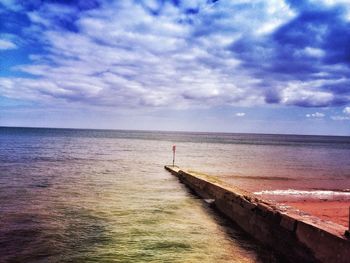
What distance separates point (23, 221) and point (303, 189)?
50.3ft

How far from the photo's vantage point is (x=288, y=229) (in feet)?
26.1

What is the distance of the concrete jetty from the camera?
648 centimetres

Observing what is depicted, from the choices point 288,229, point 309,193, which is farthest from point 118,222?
point 309,193

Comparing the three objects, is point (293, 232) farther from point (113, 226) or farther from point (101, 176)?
point (101, 176)

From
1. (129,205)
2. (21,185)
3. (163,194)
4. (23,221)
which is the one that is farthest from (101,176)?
(23,221)

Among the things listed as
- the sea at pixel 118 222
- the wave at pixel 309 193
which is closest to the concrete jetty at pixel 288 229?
the sea at pixel 118 222

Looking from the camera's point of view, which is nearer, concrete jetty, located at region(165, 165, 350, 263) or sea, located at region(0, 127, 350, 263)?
concrete jetty, located at region(165, 165, 350, 263)

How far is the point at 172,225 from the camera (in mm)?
10547

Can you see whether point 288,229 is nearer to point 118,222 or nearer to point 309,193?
point 118,222

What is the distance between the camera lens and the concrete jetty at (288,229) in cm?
648

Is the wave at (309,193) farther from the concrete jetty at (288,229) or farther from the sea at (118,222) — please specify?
the concrete jetty at (288,229)

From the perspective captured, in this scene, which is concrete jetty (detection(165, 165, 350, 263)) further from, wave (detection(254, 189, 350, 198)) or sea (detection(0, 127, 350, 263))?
wave (detection(254, 189, 350, 198))

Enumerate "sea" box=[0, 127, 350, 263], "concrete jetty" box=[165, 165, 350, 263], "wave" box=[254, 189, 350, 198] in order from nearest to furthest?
"concrete jetty" box=[165, 165, 350, 263] → "sea" box=[0, 127, 350, 263] → "wave" box=[254, 189, 350, 198]

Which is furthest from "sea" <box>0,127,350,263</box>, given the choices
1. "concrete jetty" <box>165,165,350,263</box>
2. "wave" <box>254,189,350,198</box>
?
"concrete jetty" <box>165,165,350,263</box>
